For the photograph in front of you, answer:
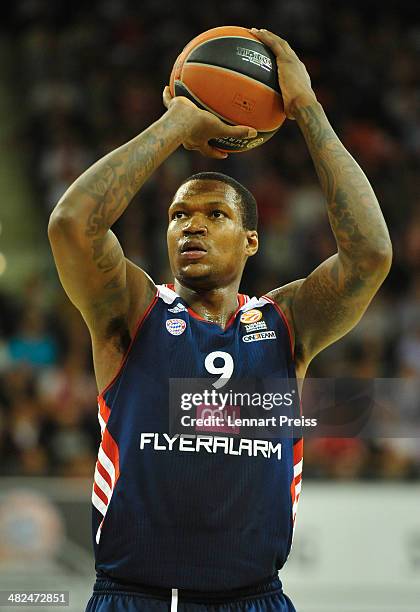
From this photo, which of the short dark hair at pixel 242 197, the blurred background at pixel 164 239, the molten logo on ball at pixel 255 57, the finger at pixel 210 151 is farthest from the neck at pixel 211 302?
the blurred background at pixel 164 239

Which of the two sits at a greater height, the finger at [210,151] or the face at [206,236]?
the finger at [210,151]

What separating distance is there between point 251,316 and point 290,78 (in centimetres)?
97

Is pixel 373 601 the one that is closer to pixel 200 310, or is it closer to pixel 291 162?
pixel 200 310

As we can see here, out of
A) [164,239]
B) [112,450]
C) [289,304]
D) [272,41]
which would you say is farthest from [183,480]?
[164,239]

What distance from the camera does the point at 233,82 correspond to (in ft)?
13.0

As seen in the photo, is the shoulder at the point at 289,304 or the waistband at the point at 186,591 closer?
the waistband at the point at 186,591

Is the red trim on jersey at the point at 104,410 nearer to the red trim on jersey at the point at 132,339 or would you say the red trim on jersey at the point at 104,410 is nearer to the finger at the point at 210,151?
the red trim on jersey at the point at 132,339

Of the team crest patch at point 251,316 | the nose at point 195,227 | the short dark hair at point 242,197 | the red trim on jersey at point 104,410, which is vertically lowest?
the red trim on jersey at point 104,410

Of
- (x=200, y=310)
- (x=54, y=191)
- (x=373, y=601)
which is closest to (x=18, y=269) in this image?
(x=54, y=191)

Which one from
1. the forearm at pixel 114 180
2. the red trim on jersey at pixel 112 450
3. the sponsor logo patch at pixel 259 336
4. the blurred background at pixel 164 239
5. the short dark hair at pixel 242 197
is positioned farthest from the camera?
the blurred background at pixel 164 239

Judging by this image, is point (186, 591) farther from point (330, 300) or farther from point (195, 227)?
point (195, 227)

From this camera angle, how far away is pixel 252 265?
972 cm

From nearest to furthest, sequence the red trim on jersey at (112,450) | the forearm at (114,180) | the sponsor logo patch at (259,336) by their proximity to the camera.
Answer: the forearm at (114,180), the red trim on jersey at (112,450), the sponsor logo patch at (259,336)

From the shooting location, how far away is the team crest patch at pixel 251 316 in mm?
4002
